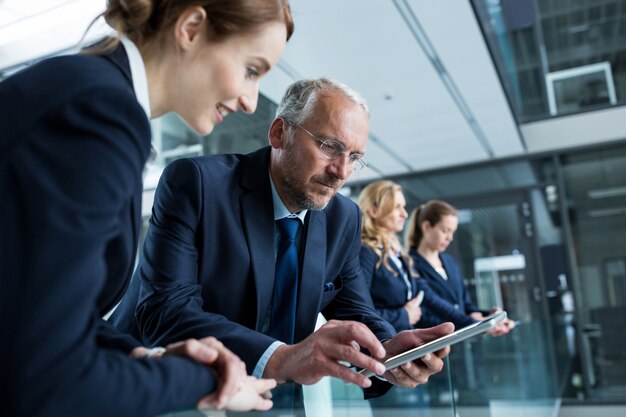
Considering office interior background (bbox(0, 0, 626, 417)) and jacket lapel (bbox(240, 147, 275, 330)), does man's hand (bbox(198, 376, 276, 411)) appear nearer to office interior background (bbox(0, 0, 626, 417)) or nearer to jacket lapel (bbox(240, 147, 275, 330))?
jacket lapel (bbox(240, 147, 275, 330))

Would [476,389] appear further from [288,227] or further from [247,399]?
[247,399]

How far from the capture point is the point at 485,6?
4.27 metres

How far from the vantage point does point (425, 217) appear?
4.15m

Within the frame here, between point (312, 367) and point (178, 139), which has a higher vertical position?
point (178, 139)

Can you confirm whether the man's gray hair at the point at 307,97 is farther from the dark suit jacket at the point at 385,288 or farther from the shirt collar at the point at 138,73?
the dark suit jacket at the point at 385,288

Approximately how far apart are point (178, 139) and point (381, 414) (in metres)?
6.12

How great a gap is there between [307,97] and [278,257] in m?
0.52

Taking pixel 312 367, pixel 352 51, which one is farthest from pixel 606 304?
pixel 312 367

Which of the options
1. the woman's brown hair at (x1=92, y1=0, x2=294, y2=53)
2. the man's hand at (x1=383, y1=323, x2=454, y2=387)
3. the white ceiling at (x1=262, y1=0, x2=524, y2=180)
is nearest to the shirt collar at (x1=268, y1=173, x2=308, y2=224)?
the man's hand at (x1=383, y1=323, x2=454, y2=387)

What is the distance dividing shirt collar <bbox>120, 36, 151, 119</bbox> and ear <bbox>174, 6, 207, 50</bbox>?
0.07 m

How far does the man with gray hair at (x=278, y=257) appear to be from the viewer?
125 centimetres

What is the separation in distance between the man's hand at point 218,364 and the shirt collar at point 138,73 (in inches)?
14.1

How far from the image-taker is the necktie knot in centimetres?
170

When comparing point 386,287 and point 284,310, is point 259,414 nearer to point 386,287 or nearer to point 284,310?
point 284,310
